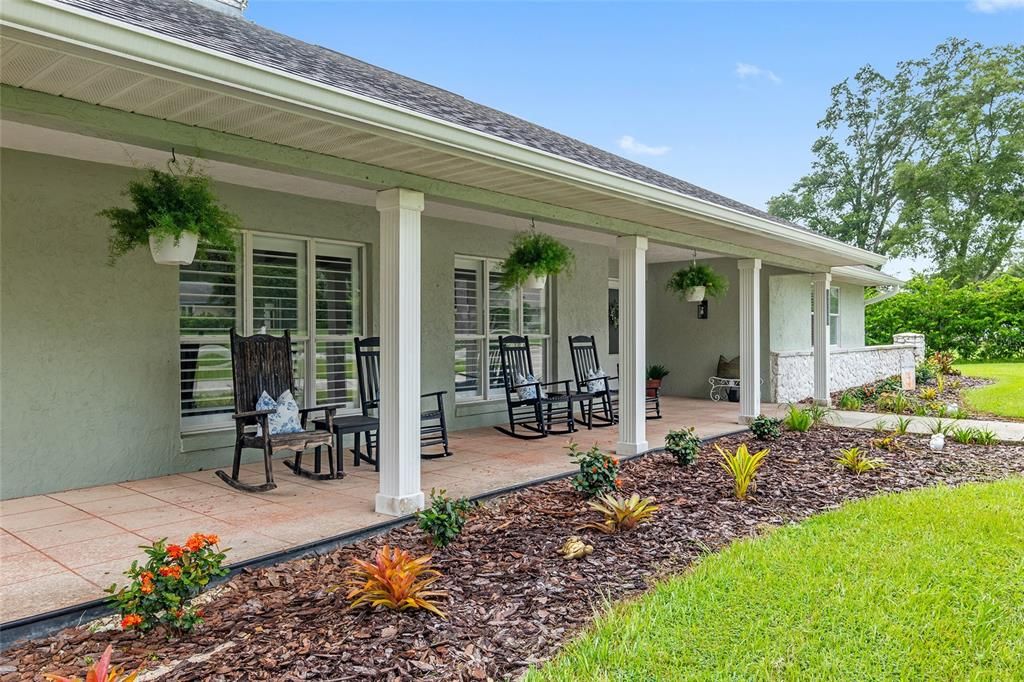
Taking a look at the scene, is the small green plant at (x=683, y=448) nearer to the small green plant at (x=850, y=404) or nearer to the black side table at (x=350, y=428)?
the black side table at (x=350, y=428)

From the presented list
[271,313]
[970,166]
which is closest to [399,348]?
[271,313]

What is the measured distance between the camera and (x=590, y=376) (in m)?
8.48

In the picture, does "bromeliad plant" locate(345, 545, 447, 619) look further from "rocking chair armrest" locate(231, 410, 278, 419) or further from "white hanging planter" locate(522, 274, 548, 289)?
"white hanging planter" locate(522, 274, 548, 289)

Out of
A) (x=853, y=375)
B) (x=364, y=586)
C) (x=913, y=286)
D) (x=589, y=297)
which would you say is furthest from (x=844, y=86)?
(x=364, y=586)

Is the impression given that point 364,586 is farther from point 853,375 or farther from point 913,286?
point 913,286

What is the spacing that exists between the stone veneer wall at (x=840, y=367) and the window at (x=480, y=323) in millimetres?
5161

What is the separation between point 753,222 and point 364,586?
5665 mm

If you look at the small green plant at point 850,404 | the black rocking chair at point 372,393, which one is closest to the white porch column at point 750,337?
the small green plant at point 850,404

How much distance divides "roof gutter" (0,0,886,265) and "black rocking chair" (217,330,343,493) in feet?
7.98

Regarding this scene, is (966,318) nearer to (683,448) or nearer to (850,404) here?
(850,404)

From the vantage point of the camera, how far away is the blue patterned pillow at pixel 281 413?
5.23 metres

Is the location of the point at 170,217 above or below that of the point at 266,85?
below

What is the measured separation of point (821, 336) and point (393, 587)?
30.7ft

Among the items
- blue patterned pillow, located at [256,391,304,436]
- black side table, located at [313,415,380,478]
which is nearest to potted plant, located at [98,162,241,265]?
blue patterned pillow, located at [256,391,304,436]
